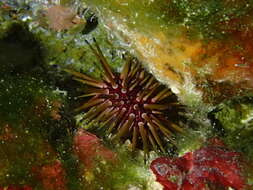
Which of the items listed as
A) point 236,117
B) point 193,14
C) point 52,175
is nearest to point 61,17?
point 193,14

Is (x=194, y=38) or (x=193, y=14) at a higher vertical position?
(x=193, y=14)

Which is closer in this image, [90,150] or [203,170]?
[203,170]

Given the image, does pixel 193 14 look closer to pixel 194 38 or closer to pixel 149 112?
pixel 194 38

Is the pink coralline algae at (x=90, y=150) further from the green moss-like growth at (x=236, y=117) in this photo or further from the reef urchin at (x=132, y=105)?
the green moss-like growth at (x=236, y=117)

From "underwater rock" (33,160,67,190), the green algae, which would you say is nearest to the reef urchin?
the green algae

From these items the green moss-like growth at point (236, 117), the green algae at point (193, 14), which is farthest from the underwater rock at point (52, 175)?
the green moss-like growth at point (236, 117)

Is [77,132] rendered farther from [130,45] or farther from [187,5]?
[187,5]

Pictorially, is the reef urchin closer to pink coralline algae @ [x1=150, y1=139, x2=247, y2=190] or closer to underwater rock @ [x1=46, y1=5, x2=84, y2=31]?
pink coralline algae @ [x1=150, y1=139, x2=247, y2=190]

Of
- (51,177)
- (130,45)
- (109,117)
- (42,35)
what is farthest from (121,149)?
(42,35)
